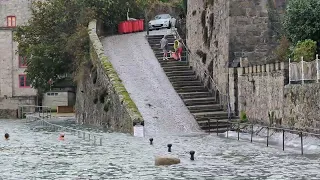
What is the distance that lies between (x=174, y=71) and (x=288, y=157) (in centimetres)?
2002

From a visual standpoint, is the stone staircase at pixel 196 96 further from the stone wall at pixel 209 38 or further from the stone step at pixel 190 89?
the stone wall at pixel 209 38

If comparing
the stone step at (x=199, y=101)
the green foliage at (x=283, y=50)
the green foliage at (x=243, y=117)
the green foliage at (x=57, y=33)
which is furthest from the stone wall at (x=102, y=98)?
the green foliage at (x=283, y=50)

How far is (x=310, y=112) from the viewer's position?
82.3ft

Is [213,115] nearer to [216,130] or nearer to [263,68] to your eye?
[216,130]

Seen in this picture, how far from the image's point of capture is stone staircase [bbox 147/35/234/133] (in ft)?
108

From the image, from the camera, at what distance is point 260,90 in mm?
30297

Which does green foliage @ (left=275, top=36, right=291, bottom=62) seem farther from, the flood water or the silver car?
the silver car

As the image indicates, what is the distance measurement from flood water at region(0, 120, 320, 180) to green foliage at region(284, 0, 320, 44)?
5804 millimetres

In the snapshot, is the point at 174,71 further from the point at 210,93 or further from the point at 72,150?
the point at 72,150

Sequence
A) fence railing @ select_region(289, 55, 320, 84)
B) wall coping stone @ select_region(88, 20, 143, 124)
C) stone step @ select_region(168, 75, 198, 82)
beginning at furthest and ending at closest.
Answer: stone step @ select_region(168, 75, 198, 82) < wall coping stone @ select_region(88, 20, 143, 124) < fence railing @ select_region(289, 55, 320, 84)

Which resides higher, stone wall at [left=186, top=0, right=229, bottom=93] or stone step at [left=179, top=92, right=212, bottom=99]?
stone wall at [left=186, top=0, right=229, bottom=93]

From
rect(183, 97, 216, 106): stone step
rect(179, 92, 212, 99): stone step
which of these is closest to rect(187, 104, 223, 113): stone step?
rect(183, 97, 216, 106): stone step

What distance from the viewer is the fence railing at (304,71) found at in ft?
82.7

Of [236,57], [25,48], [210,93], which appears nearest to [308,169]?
[236,57]
